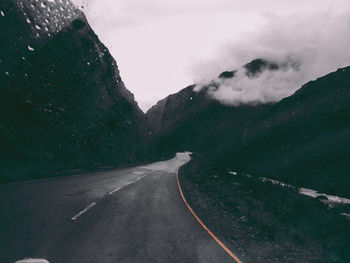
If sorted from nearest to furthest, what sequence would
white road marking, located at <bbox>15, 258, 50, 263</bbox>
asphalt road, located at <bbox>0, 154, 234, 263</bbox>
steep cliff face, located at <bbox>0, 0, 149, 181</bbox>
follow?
white road marking, located at <bbox>15, 258, 50, 263</bbox> → asphalt road, located at <bbox>0, 154, 234, 263</bbox> → steep cliff face, located at <bbox>0, 0, 149, 181</bbox>

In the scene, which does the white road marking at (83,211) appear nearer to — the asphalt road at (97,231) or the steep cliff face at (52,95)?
the asphalt road at (97,231)

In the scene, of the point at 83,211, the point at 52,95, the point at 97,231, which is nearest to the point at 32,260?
the point at 97,231

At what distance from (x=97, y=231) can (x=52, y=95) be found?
19.2 metres

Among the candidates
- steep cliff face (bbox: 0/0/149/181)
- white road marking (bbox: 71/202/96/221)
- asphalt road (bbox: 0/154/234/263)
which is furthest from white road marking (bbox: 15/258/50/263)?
steep cliff face (bbox: 0/0/149/181)

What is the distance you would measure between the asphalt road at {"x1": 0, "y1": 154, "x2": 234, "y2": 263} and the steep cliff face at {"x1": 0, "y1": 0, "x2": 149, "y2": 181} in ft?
22.2

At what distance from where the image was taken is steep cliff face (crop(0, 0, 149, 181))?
17.0 m

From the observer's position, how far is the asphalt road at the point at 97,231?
526 cm

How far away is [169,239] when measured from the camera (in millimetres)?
6516

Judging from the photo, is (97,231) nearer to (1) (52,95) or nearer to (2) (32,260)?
(2) (32,260)

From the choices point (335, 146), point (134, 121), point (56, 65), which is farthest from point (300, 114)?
point (56, 65)

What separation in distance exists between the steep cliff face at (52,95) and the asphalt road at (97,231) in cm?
677

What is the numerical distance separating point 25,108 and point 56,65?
24.8ft

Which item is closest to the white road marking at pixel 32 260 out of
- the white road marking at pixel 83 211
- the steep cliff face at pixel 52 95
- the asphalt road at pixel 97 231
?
the asphalt road at pixel 97 231

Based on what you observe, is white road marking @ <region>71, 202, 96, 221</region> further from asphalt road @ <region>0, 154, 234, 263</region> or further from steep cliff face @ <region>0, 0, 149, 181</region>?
steep cliff face @ <region>0, 0, 149, 181</region>
